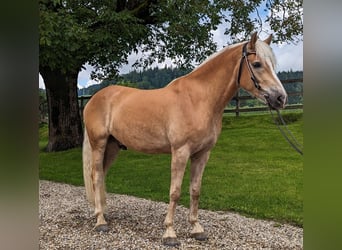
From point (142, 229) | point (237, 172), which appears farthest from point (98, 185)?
point (237, 172)

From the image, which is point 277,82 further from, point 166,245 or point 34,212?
point 34,212

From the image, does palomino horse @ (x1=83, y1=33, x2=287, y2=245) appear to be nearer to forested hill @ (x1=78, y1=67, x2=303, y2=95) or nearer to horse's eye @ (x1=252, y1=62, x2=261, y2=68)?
horse's eye @ (x1=252, y1=62, x2=261, y2=68)

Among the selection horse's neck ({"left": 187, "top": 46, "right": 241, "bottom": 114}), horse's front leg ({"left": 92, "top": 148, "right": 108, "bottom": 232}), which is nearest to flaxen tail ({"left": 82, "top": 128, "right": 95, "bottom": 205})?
horse's front leg ({"left": 92, "top": 148, "right": 108, "bottom": 232})

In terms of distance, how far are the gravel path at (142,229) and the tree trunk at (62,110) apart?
0.71 metres

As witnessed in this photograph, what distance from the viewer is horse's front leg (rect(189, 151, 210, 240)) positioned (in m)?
2.75

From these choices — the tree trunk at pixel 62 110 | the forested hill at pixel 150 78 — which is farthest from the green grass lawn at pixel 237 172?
the forested hill at pixel 150 78

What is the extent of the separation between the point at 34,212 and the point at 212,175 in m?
2.85

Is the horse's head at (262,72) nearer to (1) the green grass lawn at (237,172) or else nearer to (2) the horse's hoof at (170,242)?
(1) the green grass lawn at (237,172)

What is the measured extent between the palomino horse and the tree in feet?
3.67

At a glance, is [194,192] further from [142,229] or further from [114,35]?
[114,35]

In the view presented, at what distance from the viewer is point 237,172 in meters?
4.12

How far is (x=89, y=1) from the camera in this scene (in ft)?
15.6

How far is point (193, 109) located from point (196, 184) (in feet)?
1.95
